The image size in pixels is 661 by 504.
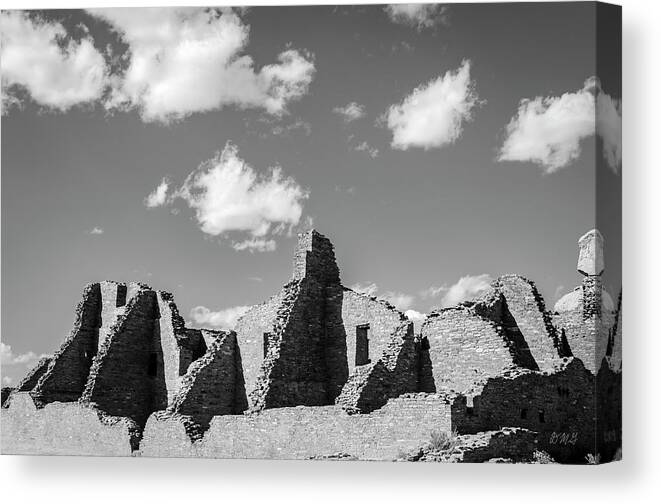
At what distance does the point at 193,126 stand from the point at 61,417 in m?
10.7

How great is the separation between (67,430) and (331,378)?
26.4ft

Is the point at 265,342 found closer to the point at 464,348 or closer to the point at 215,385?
the point at 215,385

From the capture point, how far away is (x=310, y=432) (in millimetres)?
23594

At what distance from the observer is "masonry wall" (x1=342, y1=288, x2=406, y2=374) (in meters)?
27.1

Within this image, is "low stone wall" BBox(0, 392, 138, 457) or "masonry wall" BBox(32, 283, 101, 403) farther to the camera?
"masonry wall" BBox(32, 283, 101, 403)

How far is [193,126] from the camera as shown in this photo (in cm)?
2466

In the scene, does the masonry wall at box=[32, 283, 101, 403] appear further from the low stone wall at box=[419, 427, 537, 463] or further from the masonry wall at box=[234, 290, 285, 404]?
the low stone wall at box=[419, 427, 537, 463]

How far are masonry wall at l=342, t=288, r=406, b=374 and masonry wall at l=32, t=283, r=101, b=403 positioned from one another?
1078 centimetres

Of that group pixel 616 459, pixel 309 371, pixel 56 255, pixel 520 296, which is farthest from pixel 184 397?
pixel 616 459

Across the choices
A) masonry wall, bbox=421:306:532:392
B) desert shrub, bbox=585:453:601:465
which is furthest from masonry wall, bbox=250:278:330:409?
desert shrub, bbox=585:453:601:465

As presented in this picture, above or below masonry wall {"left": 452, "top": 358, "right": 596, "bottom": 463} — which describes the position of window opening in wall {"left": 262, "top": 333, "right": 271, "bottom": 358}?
above

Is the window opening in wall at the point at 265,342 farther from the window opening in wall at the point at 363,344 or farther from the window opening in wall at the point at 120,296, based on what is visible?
the window opening in wall at the point at 120,296

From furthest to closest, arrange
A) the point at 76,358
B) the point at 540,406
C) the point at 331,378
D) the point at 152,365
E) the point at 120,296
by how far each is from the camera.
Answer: the point at 120,296 → the point at 76,358 → the point at 152,365 → the point at 331,378 → the point at 540,406

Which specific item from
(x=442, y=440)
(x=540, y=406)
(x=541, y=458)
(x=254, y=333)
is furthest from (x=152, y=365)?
(x=541, y=458)
